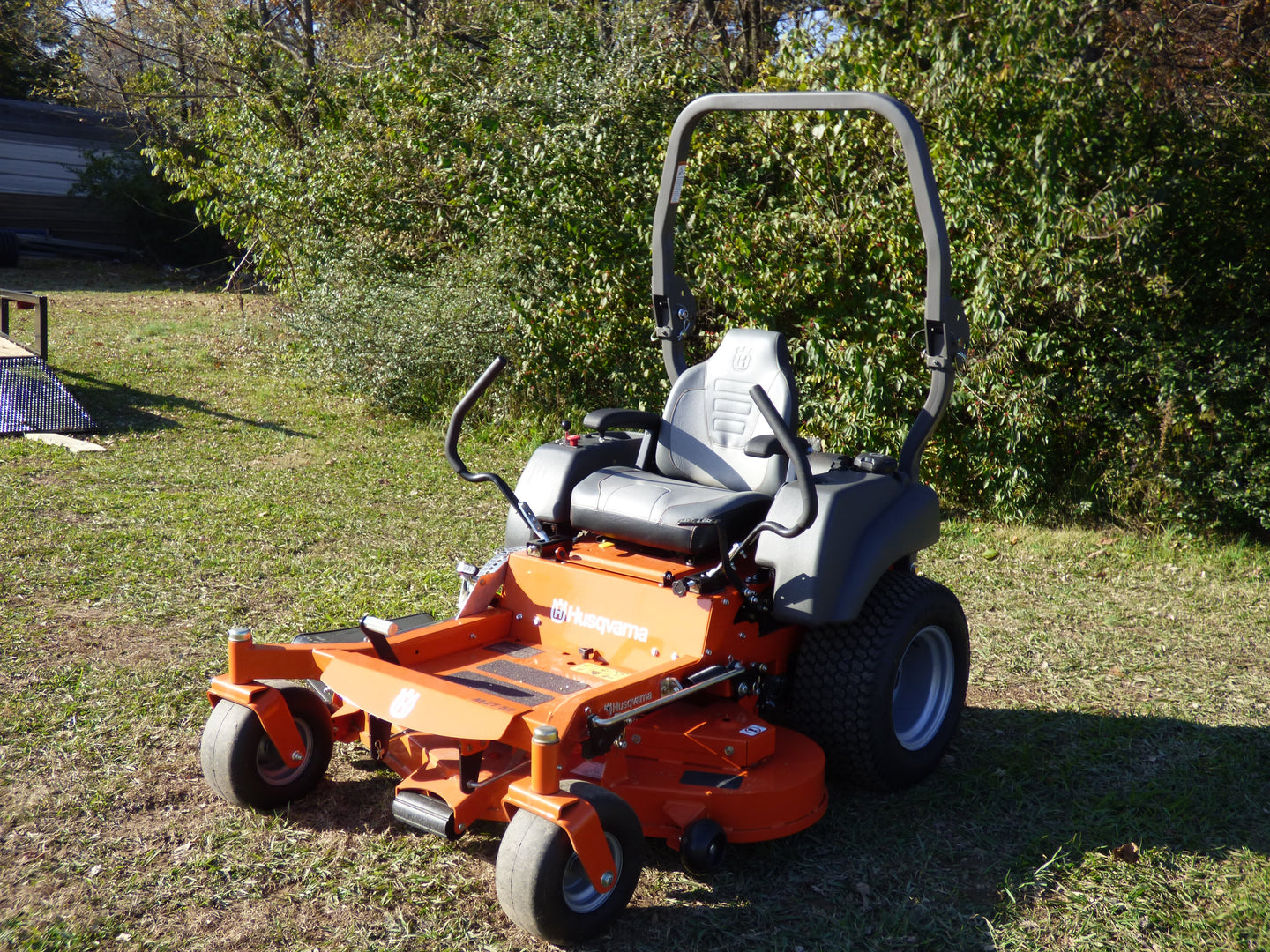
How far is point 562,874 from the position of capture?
8.93 ft

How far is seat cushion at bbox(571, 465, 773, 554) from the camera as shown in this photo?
3.62m

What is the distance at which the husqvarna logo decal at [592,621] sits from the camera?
11.9 feet

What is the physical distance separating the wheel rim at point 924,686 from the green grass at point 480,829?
0.66ft


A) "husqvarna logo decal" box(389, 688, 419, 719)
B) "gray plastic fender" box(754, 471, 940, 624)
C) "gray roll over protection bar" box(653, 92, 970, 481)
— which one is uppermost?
A: "gray roll over protection bar" box(653, 92, 970, 481)

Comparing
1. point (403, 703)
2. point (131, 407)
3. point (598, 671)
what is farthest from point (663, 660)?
point (131, 407)

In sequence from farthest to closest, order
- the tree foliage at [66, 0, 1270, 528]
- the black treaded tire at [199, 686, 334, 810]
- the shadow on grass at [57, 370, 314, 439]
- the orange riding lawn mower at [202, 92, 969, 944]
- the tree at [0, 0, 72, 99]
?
the tree at [0, 0, 72, 99]
the shadow on grass at [57, 370, 314, 439]
the tree foliage at [66, 0, 1270, 528]
the black treaded tire at [199, 686, 334, 810]
the orange riding lawn mower at [202, 92, 969, 944]

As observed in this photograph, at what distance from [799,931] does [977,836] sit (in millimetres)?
834

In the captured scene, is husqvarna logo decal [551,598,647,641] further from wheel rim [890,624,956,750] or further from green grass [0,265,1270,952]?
wheel rim [890,624,956,750]

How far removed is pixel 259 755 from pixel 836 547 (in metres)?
1.92

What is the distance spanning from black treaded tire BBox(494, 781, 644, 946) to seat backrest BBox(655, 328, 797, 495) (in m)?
1.51

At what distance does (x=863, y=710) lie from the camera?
3525mm

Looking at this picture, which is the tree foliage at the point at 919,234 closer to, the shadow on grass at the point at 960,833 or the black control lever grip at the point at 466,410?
the shadow on grass at the point at 960,833

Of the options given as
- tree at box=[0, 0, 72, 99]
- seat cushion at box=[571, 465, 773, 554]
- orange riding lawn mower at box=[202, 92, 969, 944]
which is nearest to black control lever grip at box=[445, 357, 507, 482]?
orange riding lawn mower at box=[202, 92, 969, 944]

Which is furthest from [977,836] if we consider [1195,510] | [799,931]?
[1195,510]
